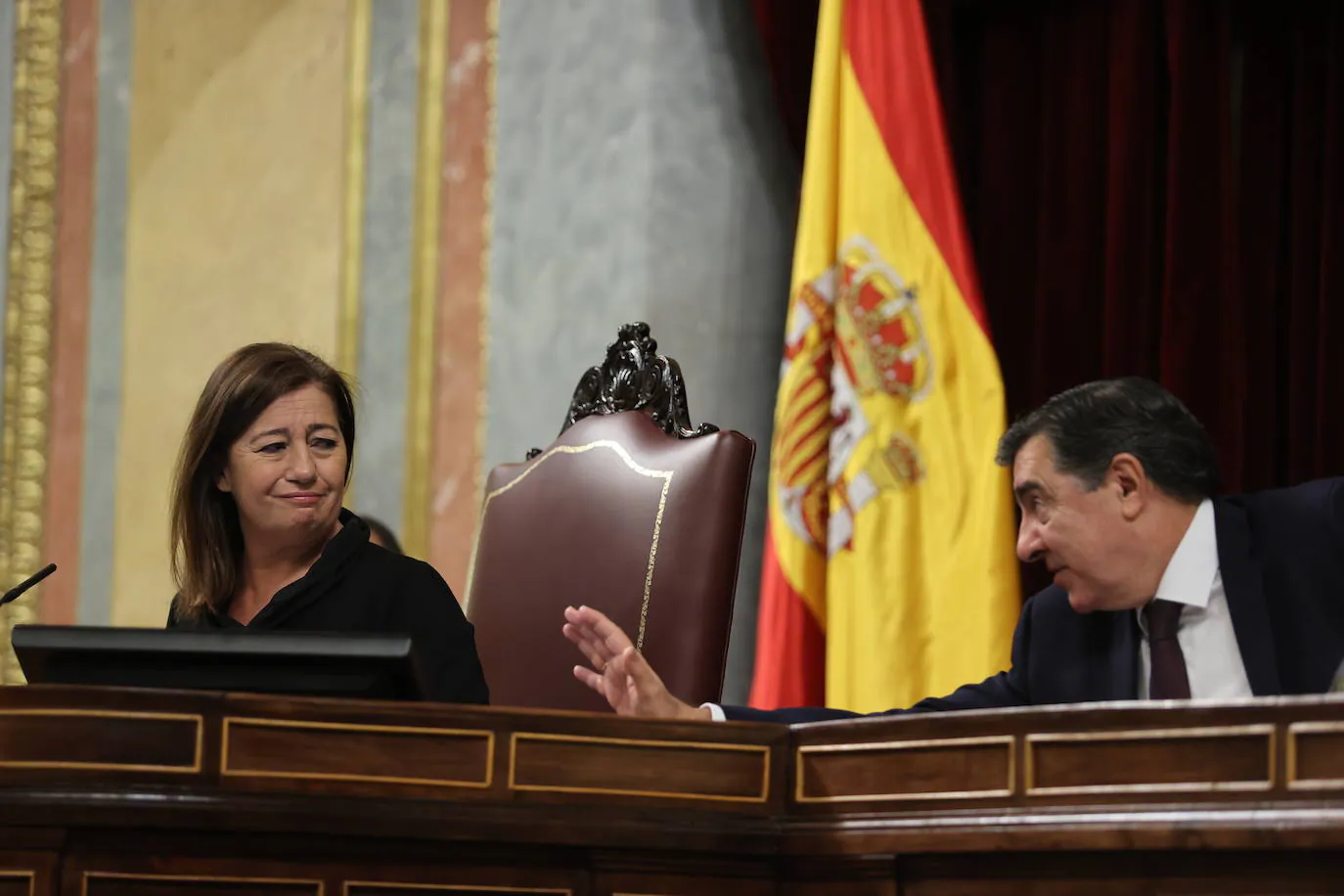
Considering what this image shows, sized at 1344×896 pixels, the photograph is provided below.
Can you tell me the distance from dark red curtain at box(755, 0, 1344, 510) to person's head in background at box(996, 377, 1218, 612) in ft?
3.35

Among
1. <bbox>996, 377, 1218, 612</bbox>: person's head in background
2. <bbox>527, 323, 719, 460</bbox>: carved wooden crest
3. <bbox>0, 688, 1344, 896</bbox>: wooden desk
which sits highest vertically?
<bbox>527, 323, 719, 460</bbox>: carved wooden crest

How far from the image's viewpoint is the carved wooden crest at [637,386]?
265 cm

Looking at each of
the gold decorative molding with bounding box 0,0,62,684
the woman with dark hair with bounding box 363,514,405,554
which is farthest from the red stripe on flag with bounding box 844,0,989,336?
the gold decorative molding with bounding box 0,0,62,684

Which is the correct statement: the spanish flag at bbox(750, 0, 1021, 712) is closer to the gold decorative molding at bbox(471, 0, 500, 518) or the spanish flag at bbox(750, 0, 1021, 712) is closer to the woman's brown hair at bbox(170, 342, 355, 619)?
the gold decorative molding at bbox(471, 0, 500, 518)

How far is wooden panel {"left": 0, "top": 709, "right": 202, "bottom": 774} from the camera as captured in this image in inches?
62.0

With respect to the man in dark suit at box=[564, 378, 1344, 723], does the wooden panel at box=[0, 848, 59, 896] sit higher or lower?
lower

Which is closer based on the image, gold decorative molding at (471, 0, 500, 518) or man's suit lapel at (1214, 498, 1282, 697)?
man's suit lapel at (1214, 498, 1282, 697)

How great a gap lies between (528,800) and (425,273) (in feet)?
8.34

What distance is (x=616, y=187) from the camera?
373cm

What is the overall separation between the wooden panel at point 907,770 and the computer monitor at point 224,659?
0.39 metres

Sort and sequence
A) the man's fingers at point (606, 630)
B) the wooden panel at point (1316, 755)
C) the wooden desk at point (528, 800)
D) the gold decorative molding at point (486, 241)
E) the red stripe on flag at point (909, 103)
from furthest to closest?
the gold decorative molding at point (486, 241)
the red stripe on flag at point (909, 103)
the man's fingers at point (606, 630)
the wooden desk at point (528, 800)
the wooden panel at point (1316, 755)

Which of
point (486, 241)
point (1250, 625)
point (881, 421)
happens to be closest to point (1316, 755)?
point (1250, 625)

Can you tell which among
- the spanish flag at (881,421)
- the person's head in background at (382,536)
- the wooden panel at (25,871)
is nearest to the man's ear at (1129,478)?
the spanish flag at (881,421)

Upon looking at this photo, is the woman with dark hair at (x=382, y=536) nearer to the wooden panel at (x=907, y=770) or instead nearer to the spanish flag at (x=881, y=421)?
the spanish flag at (x=881, y=421)
